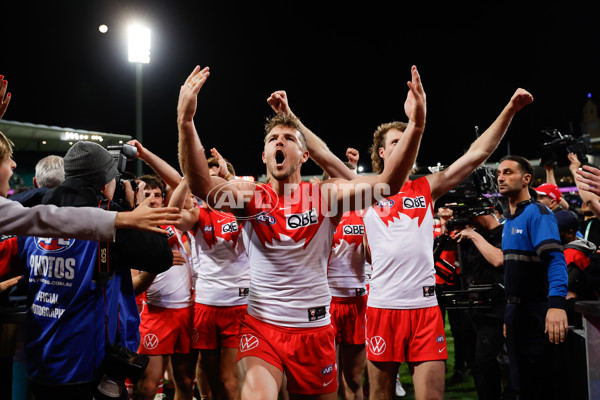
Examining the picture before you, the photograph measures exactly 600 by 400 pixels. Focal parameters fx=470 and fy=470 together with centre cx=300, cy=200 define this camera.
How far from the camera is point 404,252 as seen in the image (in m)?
3.89

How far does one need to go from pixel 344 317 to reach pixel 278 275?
2.32 m

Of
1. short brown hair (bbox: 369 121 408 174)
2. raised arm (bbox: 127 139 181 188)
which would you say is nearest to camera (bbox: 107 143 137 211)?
raised arm (bbox: 127 139 181 188)

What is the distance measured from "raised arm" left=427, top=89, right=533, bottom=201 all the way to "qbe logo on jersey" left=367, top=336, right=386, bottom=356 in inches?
51.2

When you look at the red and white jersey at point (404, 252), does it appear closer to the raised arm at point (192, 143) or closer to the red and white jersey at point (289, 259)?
the red and white jersey at point (289, 259)

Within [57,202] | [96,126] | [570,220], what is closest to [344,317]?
[570,220]

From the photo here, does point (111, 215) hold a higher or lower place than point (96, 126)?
lower

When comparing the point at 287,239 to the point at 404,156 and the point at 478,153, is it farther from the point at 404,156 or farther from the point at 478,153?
the point at 478,153

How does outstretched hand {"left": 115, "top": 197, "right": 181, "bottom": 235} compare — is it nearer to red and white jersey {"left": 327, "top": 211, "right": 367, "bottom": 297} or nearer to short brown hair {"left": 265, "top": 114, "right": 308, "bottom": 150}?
short brown hair {"left": 265, "top": 114, "right": 308, "bottom": 150}

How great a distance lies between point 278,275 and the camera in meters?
3.21

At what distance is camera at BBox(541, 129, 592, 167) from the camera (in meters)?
5.08

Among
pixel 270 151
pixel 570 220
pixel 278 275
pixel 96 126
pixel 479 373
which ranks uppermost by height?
pixel 96 126

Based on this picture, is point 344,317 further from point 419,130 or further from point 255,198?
point 419,130

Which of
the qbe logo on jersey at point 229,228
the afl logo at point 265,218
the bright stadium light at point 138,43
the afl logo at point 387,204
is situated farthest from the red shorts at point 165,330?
the bright stadium light at point 138,43

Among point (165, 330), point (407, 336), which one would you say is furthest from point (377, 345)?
point (165, 330)
